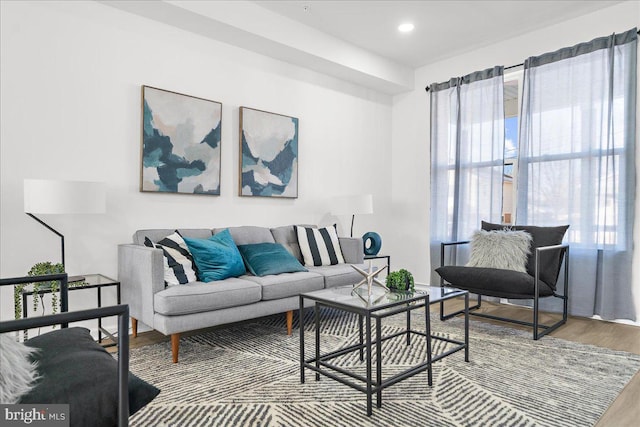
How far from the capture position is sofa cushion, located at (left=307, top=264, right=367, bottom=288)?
3482 mm

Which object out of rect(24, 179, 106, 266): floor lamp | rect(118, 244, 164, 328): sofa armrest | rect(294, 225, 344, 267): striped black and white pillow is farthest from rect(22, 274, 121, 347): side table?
rect(294, 225, 344, 267): striped black and white pillow

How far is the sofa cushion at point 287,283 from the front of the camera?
3047 mm

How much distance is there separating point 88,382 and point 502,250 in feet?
10.9

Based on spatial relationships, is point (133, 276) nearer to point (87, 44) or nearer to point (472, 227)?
point (87, 44)

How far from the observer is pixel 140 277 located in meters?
2.84

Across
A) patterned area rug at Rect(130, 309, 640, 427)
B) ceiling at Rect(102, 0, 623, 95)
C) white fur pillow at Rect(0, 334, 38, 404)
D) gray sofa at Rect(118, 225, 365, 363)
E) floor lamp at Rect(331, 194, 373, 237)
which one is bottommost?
patterned area rug at Rect(130, 309, 640, 427)

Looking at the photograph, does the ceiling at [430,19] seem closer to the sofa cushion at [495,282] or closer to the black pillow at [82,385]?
the sofa cushion at [495,282]

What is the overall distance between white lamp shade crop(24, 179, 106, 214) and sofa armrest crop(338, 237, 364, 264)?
235 cm

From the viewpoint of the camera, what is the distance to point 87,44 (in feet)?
10.3

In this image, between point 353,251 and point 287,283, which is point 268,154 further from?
point 287,283

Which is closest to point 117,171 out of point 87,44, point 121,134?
point 121,134

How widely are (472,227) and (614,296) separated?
57.2 inches

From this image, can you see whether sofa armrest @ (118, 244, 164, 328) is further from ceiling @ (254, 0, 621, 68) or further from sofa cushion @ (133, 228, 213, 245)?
ceiling @ (254, 0, 621, 68)

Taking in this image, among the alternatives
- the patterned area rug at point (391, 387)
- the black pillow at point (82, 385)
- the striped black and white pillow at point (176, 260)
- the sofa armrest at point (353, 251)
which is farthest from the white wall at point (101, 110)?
the black pillow at point (82, 385)
